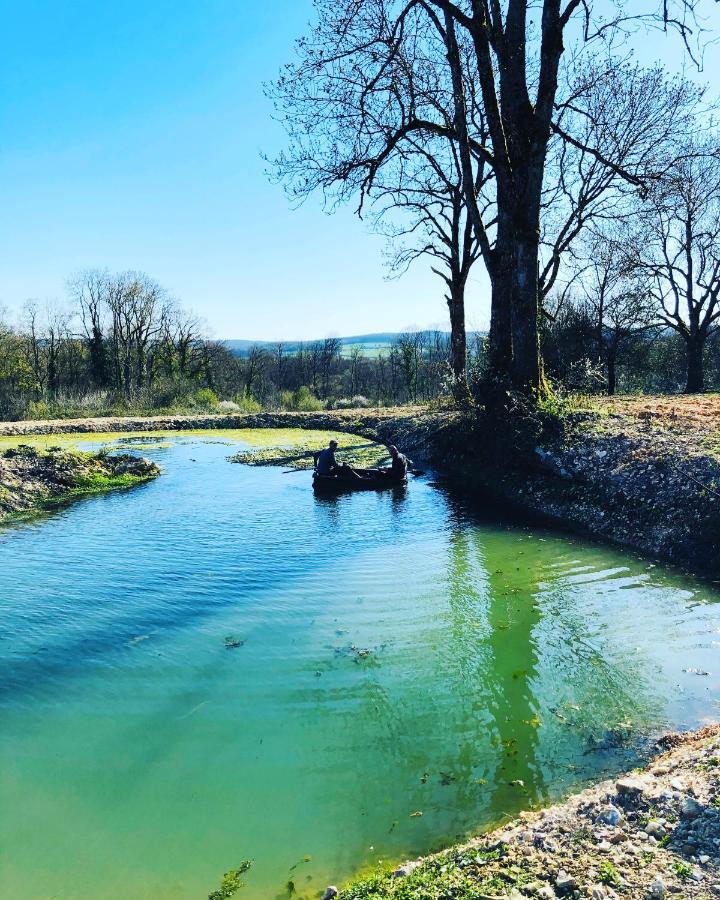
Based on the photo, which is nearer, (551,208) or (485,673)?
(485,673)

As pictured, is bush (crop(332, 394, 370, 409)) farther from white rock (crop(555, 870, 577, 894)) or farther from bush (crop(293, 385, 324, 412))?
white rock (crop(555, 870, 577, 894))

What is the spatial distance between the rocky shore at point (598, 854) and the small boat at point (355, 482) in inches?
415

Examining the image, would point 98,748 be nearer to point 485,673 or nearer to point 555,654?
point 485,673

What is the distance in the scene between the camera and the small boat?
45.2ft

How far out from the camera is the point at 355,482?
1403 centimetres

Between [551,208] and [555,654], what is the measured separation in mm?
20133

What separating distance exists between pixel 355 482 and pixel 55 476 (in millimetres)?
7398

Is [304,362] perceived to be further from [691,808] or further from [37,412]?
[691,808]

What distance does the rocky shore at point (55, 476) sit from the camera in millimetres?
13258

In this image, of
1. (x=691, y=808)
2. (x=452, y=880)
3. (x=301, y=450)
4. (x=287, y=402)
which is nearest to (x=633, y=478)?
(x=691, y=808)

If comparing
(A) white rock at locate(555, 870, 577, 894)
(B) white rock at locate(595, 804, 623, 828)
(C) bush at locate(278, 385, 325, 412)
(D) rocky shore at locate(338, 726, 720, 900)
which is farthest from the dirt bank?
(C) bush at locate(278, 385, 325, 412)

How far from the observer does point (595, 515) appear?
33.6ft

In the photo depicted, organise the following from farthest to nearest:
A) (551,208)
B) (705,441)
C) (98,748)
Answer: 1. (551,208)
2. (705,441)
3. (98,748)

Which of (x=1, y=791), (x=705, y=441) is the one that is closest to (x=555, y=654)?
(x=1, y=791)
